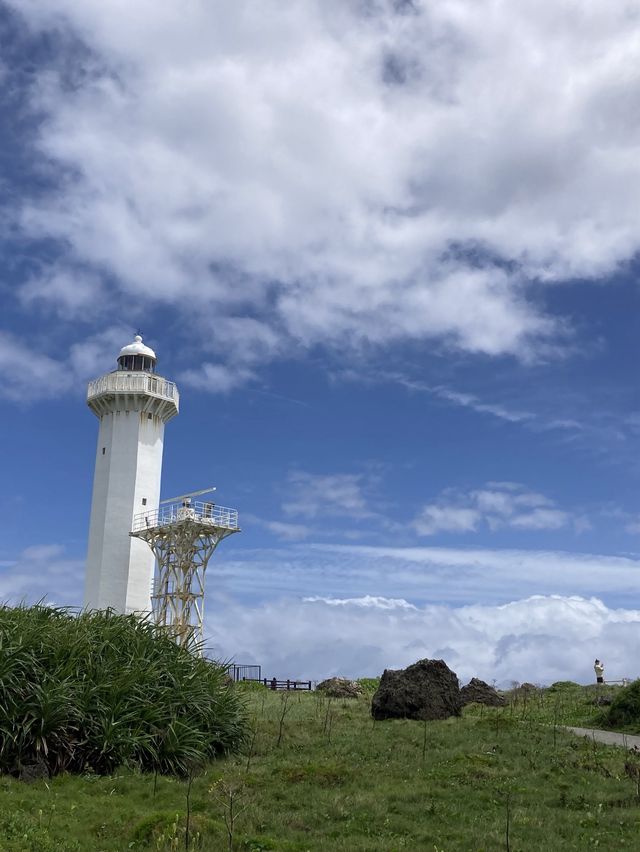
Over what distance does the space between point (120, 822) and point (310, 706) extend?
1826 cm

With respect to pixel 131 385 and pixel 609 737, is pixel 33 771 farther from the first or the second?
pixel 131 385

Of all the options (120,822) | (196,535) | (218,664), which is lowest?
(120,822)

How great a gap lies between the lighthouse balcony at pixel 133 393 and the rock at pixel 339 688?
19607mm

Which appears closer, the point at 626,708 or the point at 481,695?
the point at 626,708

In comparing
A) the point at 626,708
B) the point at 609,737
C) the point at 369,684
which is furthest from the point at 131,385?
the point at 609,737

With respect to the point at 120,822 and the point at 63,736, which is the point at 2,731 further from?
the point at 120,822

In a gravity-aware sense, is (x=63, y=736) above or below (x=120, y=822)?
above

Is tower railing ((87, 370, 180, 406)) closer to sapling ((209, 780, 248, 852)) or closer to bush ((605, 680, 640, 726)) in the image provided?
bush ((605, 680, 640, 726))

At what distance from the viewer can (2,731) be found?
17672mm

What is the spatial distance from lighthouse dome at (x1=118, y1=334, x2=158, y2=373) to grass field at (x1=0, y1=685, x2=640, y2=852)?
114 feet

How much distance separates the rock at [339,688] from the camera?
39719 millimetres

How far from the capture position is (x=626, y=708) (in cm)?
2786

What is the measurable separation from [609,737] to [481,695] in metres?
10.9

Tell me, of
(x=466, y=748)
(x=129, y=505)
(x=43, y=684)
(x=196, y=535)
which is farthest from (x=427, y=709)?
(x=129, y=505)
